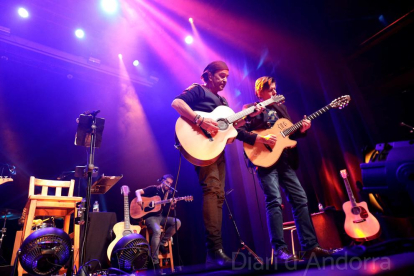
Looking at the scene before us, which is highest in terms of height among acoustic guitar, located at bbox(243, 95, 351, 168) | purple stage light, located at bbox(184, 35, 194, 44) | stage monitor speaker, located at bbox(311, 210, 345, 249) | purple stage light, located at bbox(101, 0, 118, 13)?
purple stage light, located at bbox(101, 0, 118, 13)

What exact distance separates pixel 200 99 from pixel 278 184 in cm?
126

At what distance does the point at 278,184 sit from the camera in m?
2.62

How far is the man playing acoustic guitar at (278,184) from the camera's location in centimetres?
233

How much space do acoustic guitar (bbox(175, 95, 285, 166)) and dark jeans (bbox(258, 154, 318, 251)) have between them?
0.62m

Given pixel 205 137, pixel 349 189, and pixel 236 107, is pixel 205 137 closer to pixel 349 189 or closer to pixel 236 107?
pixel 349 189

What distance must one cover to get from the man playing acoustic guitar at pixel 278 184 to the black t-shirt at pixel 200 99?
44 centimetres

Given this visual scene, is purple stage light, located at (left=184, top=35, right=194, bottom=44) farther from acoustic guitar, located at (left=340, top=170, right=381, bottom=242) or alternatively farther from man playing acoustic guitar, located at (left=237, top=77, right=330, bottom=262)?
acoustic guitar, located at (left=340, top=170, right=381, bottom=242)

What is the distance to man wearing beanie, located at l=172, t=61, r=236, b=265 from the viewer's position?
2.01 metres

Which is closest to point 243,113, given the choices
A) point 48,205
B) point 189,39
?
point 48,205

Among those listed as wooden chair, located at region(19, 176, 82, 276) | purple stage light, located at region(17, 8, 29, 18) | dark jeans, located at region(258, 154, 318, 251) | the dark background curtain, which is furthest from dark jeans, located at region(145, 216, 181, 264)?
purple stage light, located at region(17, 8, 29, 18)

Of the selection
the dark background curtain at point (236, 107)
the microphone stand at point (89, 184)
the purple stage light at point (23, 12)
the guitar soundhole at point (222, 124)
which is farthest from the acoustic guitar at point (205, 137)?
the purple stage light at point (23, 12)

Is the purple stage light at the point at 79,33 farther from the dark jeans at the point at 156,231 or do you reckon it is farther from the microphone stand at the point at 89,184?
the dark jeans at the point at 156,231

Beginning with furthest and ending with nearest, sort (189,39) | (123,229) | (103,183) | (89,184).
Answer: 1. (189,39)
2. (123,229)
3. (103,183)
4. (89,184)

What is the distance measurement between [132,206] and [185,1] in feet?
17.2
